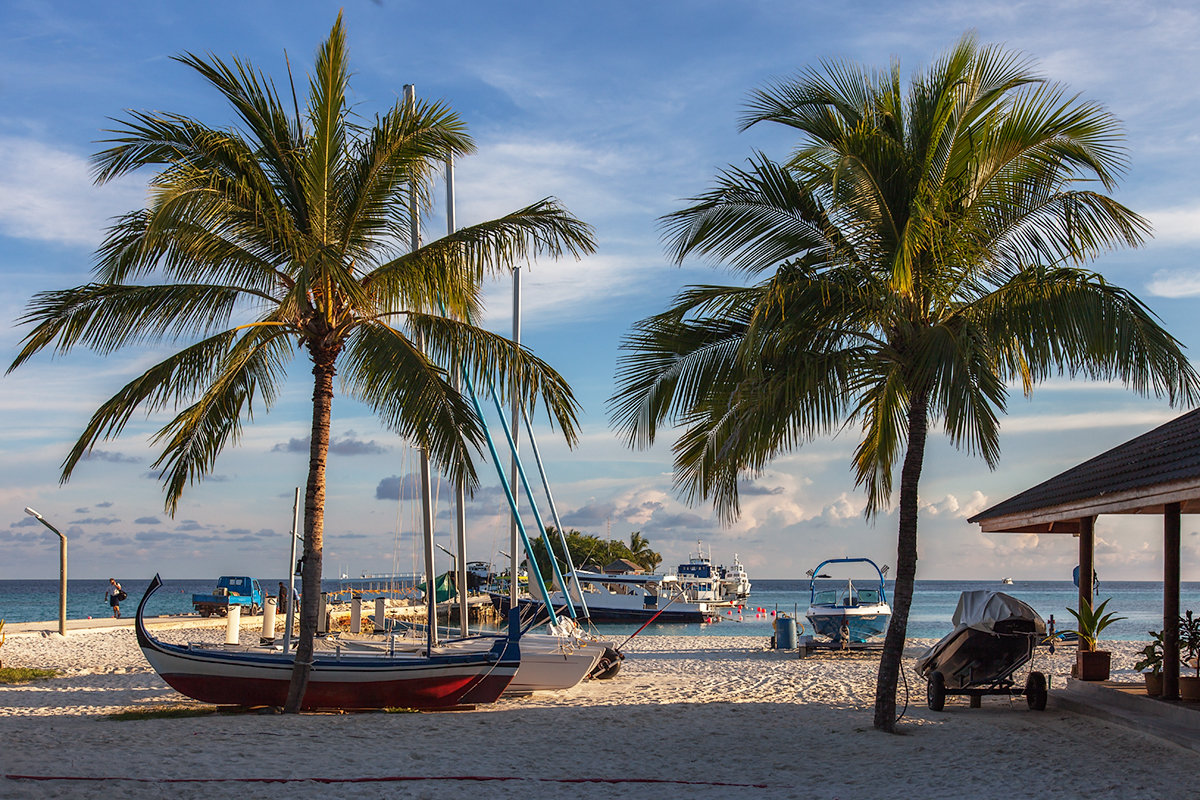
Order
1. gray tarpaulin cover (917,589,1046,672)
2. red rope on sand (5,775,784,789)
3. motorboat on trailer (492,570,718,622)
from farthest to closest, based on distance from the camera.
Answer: motorboat on trailer (492,570,718,622) < gray tarpaulin cover (917,589,1046,672) < red rope on sand (5,775,784,789)

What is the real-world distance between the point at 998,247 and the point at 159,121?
933 cm

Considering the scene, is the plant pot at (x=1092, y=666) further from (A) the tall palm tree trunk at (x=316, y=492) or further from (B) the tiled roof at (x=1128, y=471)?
(A) the tall palm tree trunk at (x=316, y=492)

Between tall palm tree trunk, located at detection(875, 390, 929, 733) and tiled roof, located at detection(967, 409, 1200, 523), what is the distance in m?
1.89

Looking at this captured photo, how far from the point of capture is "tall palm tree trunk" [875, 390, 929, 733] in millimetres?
10656

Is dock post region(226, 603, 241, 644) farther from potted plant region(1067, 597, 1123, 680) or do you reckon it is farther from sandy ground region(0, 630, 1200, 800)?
potted plant region(1067, 597, 1123, 680)

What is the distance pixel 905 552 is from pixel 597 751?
3927mm

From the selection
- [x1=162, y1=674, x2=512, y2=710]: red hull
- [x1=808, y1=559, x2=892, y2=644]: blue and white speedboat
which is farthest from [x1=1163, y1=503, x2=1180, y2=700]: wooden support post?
[x1=808, y1=559, x2=892, y2=644]: blue and white speedboat

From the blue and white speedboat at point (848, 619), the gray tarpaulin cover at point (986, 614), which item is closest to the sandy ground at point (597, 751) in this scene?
the gray tarpaulin cover at point (986, 614)

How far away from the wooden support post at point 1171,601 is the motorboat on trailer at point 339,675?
753 centimetres

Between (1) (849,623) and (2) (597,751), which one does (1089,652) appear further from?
(1) (849,623)

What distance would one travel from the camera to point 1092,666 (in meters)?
12.7

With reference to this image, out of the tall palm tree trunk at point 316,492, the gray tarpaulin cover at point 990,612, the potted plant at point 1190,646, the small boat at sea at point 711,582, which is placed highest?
the tall palm tree trunk at point 316,492

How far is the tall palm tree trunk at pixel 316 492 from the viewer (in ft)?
38.1

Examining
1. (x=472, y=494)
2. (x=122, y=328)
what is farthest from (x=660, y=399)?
(x=122, y=328)
